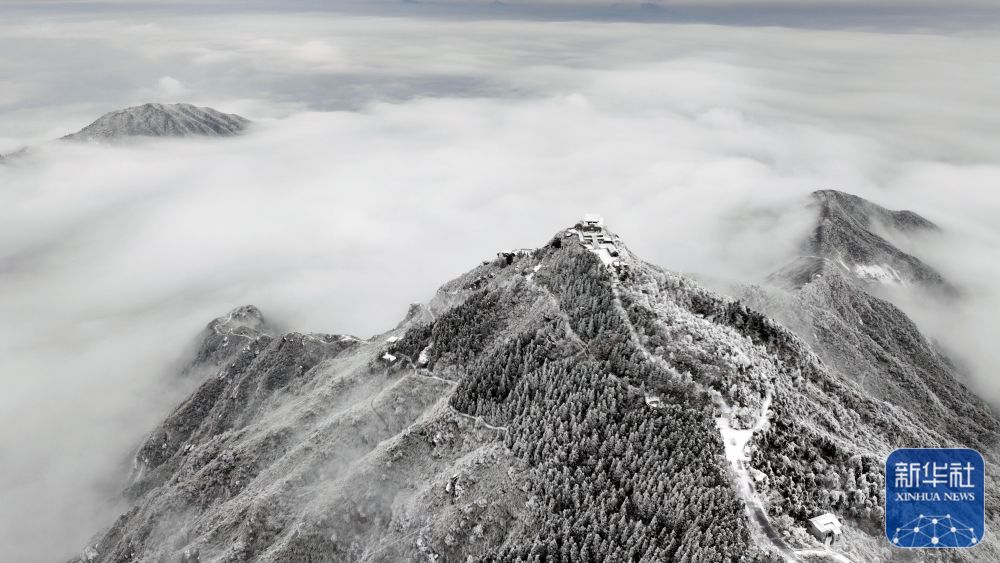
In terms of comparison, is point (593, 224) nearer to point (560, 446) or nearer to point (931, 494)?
point (560, 446)

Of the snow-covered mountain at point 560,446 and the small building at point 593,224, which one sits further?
the small building at point 593,224

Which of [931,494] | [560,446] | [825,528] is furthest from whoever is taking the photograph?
[560,446]

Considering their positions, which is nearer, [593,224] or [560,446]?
[560,446]

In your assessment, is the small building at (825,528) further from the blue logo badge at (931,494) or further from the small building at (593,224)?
the small building at (593,224)

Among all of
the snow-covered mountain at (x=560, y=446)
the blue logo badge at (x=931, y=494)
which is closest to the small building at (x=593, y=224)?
the snow-covered mountain at (x=560, y=446)

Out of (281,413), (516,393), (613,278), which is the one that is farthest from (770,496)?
(281,413)

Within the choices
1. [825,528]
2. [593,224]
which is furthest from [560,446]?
[593,224]
